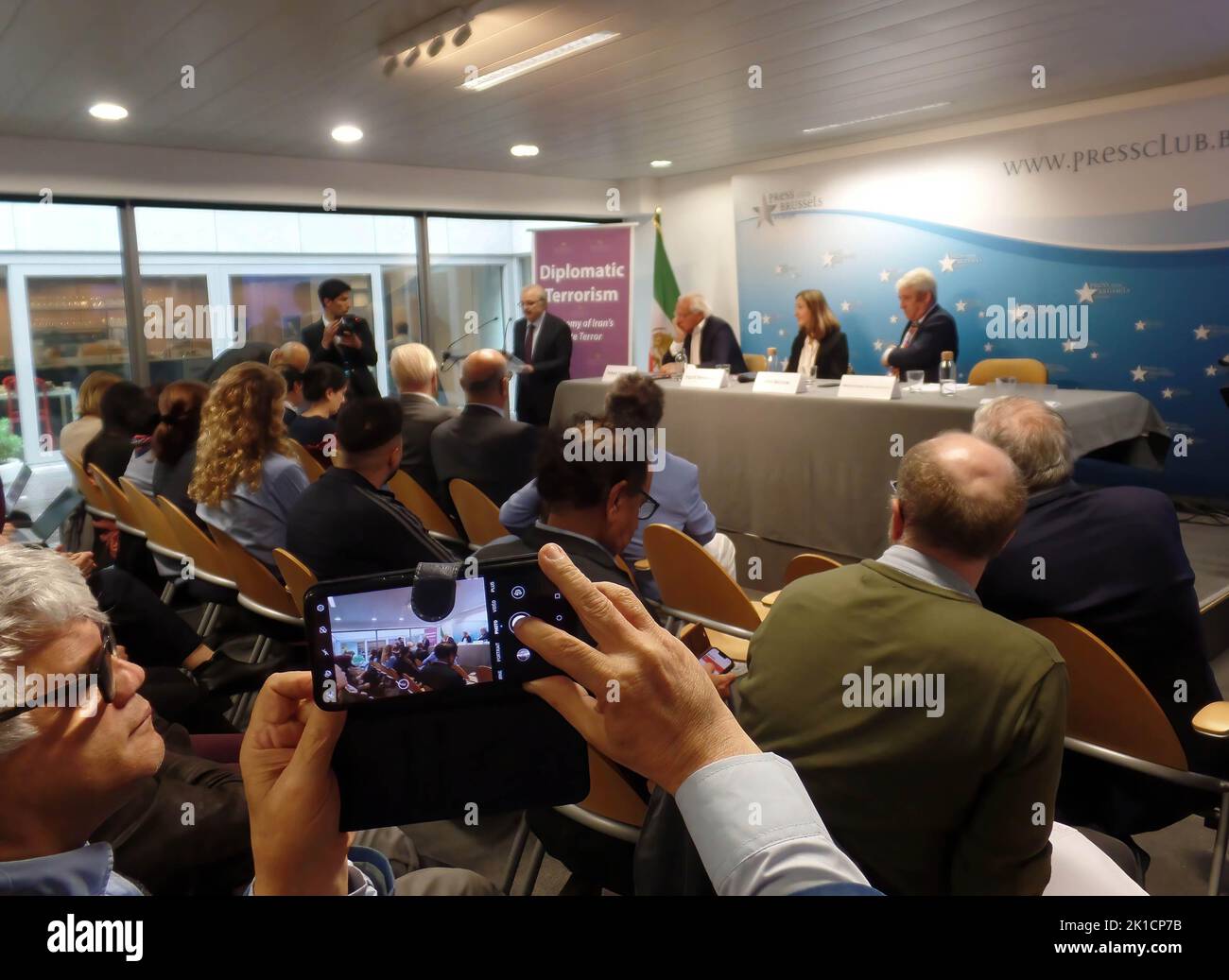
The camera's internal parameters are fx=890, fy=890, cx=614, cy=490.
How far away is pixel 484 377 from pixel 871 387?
1.78 meters

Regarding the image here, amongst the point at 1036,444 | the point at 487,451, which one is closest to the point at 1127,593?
the point at 1036,444

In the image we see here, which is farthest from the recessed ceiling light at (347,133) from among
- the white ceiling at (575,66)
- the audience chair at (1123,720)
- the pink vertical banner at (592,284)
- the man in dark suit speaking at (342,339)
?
the audience chair at (1123,720)

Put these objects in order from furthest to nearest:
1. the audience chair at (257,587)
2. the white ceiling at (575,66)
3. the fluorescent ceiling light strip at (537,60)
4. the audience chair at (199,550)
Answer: the fluorescent ceiling light strip at (537,60)
the white ceiling at (575,66)
the audience chair at (199,550)
the audience chair at (257,587)

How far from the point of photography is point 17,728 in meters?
0.90

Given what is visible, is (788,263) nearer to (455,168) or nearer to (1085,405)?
(455,168)

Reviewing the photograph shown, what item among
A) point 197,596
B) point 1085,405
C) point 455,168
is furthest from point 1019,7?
point 455,168

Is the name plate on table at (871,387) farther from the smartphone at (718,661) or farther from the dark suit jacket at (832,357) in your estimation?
the smartphone at (718,661)

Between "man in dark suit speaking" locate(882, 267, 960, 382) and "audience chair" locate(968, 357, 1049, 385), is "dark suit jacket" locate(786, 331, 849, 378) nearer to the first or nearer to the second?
"man in dark suit speaking" locate(882, 267, 960, 382)

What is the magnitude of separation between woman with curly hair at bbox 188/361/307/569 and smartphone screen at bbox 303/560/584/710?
8.14 feet

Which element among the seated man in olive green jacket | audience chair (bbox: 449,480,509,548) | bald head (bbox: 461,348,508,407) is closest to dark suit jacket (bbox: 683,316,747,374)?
bald head (bbox: 461,348,508,407)

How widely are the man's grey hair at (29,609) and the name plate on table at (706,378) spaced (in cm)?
399

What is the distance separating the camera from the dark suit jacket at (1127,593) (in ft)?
5.51
